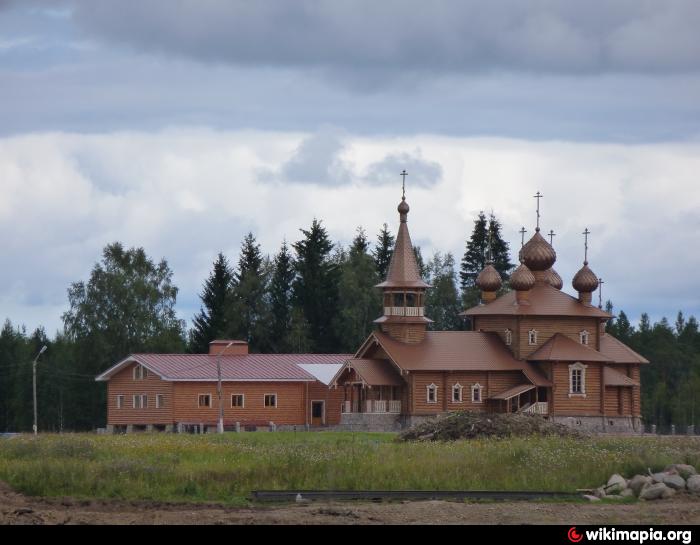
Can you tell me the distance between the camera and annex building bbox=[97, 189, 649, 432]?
69438 millimetres

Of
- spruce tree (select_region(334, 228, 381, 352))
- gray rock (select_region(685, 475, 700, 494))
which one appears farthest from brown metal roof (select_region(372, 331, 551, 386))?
gray rock (select_region(685, 475, 700, 494))

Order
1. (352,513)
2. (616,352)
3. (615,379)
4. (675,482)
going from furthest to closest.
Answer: (616,352), (615,379), (675,482), (352,513)

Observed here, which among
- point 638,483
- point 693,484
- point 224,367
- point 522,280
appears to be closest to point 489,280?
point 522,280

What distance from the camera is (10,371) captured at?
93938mm

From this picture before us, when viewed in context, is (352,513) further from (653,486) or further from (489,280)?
(489,280)

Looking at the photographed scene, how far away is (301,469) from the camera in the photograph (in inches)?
1428

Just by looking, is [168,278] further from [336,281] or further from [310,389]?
[310,389]

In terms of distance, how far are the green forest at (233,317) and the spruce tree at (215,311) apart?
59 millimetres

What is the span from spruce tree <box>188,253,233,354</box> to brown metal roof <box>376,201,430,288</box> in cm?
1926

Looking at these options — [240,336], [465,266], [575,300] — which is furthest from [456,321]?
[575,300]

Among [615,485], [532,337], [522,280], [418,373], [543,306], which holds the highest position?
[522,280]

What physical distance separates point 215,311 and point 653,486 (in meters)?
58.2
